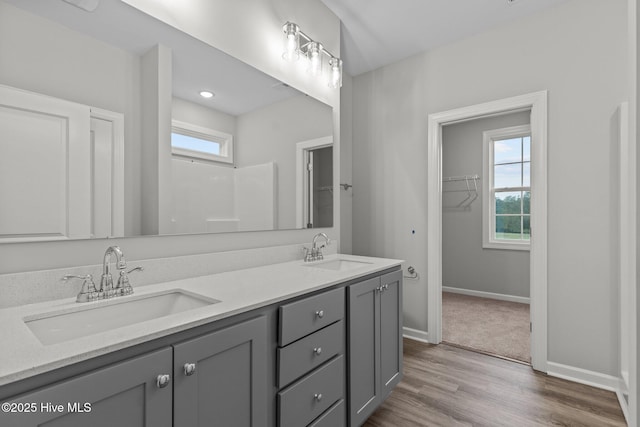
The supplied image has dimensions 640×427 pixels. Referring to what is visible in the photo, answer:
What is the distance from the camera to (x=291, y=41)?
6.73ft

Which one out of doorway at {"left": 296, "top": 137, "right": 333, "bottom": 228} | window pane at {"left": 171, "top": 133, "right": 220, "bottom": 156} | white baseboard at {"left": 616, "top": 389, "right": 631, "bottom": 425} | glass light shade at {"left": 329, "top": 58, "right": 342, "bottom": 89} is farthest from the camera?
glass light shade at {"left": 329, "top": 58, "right": 342, "bottom": 89}

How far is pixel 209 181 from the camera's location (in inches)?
66.0

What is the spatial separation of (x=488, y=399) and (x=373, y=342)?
Answer: 92cm

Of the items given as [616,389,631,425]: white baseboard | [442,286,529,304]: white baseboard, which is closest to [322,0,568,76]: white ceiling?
[616,389,631,425]: white baseboard

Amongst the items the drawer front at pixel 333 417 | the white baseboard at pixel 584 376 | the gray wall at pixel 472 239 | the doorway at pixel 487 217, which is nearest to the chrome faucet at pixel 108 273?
the drawer front at pixel 333 417

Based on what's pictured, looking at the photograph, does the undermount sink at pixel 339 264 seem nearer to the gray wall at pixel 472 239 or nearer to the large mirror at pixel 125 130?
the large mirror at pixel 125 130

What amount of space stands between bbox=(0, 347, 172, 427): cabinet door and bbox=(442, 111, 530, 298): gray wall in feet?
14.4

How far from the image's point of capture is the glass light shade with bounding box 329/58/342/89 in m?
2.38

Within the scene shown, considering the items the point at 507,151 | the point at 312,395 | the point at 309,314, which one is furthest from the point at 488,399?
the point at 507,151

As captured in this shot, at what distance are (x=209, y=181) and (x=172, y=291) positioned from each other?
25.0 inches

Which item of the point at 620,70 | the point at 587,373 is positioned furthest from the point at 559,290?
the point at 620,70

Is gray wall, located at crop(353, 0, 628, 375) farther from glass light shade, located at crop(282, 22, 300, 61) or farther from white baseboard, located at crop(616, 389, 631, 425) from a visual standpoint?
glass light shade, located at crop(282, 22, 300, 61)

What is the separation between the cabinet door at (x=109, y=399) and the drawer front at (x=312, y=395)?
1.58 feet

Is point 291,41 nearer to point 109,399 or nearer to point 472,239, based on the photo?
point 109,399
